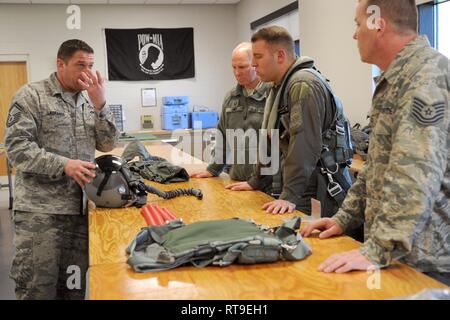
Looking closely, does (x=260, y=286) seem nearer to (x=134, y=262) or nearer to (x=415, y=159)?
(x=134, y=262)

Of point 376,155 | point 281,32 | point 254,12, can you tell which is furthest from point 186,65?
→ point 376,155

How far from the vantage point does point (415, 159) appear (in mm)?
1284

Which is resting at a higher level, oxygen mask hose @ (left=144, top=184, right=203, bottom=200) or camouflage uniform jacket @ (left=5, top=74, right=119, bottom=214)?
camouflage uniform jacket @ (left=5, top=74, right=119, bottom=214)

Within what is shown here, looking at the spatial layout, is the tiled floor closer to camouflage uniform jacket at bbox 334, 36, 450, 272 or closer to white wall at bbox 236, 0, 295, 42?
camouflage uniform jacket at bbox 334, 36, 450, 272

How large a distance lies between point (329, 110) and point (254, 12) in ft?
A: 20.4

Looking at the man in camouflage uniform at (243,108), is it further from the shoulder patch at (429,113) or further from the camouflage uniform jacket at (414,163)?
the shoulder patch at (429,113)

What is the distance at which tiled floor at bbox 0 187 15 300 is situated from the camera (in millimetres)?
3725

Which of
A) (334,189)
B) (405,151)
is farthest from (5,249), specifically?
(405,151)

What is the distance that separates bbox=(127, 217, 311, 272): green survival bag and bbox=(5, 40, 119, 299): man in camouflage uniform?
94 cm

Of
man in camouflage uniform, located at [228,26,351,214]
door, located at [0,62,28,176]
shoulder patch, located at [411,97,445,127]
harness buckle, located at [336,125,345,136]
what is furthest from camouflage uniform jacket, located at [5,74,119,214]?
door, located at [0,62,28,176]

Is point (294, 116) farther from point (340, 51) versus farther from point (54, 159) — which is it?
point (340, 51)

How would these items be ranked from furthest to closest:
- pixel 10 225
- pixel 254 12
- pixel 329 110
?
pixel 254 12 → pixel 10 225 → pixel 329 110

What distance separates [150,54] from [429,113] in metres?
7.89

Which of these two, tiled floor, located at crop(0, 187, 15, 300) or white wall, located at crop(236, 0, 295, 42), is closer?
tiled floor, located at crop(0, 187, 15, 300)
